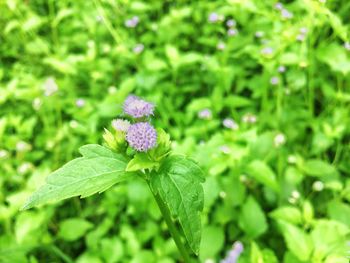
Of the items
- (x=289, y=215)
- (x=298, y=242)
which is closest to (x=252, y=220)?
(x=289, y=215)

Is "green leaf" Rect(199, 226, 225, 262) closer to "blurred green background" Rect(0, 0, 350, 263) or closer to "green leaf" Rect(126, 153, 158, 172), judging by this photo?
"blurred green background" Rect(0, 0, 350, 263)

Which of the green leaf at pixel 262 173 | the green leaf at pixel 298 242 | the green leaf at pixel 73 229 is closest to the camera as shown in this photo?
the green leaf at pixel 298 242

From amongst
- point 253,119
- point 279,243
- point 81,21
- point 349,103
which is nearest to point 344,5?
point 349,103

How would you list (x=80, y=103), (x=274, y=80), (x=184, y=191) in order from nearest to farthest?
(x=184, y=191) < (x=274, y=80) < (x=80, y=103)

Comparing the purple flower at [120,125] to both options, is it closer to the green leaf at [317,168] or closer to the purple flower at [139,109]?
the purple flower at [139,109]

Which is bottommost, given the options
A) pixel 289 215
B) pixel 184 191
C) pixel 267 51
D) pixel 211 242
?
pixel 211 242

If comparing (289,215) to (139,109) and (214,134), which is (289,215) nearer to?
(214,134)

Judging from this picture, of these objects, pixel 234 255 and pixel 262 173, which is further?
pixel 262 173

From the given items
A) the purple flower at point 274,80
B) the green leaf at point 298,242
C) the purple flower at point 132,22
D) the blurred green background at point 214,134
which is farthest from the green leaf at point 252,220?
the purple flower at point 132,22
